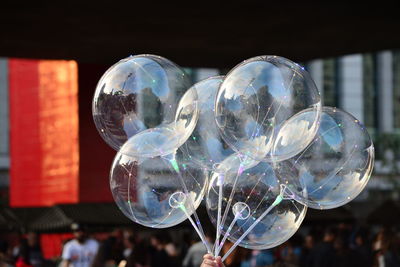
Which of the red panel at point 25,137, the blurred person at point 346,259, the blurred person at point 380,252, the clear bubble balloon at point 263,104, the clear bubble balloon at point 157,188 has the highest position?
the clear bubble balloon at point 263,104

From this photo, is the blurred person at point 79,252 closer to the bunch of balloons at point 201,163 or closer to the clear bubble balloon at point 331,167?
the bunch of balloons at point 201,163

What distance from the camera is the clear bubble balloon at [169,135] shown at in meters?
7.51

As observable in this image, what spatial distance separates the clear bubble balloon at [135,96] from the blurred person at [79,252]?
35.5 feet

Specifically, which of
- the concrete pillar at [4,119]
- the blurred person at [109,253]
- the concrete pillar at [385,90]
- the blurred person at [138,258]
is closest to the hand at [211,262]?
the blurred person at [138,258]

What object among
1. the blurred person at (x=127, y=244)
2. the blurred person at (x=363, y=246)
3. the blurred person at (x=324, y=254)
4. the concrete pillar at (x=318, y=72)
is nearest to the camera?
the blurred person at (x=363, y=246)

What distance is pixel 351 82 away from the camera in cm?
6344

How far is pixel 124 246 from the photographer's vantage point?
2064cm

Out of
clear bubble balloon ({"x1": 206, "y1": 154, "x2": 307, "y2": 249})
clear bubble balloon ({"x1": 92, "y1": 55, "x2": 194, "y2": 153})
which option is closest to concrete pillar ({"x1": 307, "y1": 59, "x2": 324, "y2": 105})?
clear bubble balloon ({"x1": 206, "y1": 154, "x2": 307, "y2": 249})

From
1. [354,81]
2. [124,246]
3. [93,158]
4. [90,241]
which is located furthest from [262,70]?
[354,81]

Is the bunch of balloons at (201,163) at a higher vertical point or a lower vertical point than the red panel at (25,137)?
higher

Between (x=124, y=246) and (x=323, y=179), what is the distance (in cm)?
1324

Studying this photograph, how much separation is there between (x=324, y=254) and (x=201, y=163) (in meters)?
9.71

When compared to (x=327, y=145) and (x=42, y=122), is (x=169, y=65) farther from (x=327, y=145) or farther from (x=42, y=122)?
(x=42, y=122)

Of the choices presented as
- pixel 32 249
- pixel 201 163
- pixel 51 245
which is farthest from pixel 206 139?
pixel 51 245
